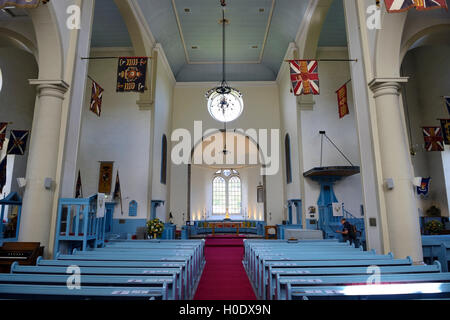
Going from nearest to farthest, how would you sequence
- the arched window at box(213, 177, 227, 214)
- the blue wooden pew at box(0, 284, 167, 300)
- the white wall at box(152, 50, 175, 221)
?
1. the blue wooden pew at box(0, 284, 167, 300)
2. the white wall at box(152, 50, 175, 221)
3. the arched window at box(213, 177, 227, 214)

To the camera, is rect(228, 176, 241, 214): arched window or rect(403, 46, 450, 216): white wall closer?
rect(403, 46, 450, 216): white wall

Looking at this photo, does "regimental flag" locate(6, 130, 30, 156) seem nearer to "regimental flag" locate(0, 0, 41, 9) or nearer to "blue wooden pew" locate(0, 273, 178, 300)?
"regimental flag" locate(0, 0, 41, 9)

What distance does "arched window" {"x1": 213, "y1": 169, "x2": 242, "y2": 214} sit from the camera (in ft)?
78.0

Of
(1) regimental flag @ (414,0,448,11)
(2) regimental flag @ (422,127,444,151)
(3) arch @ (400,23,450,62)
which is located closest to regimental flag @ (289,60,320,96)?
(3) arch @ (400,23,450,62)

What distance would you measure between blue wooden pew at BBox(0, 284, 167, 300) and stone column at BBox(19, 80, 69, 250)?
3251 millimetres

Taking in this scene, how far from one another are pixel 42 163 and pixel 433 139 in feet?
42.1

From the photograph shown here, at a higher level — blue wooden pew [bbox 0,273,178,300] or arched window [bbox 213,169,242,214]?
arched window [bbox 213,169,242,214]

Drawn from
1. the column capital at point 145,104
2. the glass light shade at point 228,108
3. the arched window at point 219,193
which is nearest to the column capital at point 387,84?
the column capital at point 145,104

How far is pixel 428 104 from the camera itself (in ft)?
47.2

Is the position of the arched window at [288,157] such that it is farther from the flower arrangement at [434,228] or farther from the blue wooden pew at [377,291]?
the blue wooden pew at [377,291]

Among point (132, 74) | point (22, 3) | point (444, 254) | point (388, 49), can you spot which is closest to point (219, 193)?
point (132, 74)

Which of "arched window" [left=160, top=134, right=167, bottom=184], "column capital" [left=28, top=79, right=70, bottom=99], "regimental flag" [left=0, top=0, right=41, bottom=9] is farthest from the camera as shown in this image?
"arched window" [left=160, top=134, right=167, bottom=184]

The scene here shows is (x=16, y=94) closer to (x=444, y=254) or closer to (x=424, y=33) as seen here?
(x=424, y=33)
